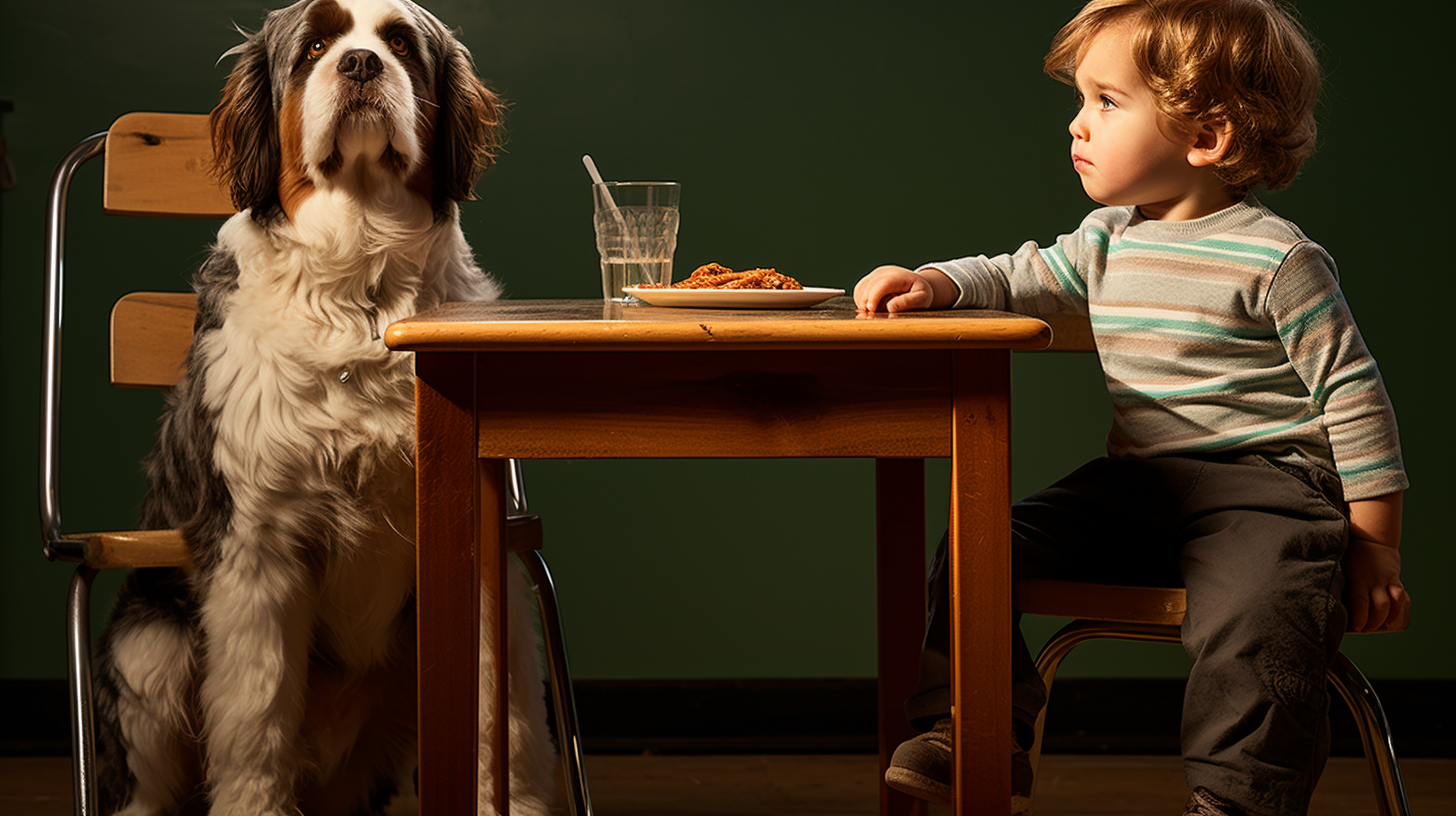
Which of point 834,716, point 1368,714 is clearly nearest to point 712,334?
point 1368,714

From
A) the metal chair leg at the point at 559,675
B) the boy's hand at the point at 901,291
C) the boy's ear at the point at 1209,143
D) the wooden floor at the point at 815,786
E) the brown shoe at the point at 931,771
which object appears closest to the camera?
the brown shoe at the point at 931,771

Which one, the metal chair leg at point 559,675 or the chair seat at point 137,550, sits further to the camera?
the metal chair leg at point 559,675

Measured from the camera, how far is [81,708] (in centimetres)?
141

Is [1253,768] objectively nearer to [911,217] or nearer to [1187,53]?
[1187,53]

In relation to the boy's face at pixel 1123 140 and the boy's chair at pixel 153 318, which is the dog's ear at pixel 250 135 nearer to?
the boy's chair at pixel 153 318

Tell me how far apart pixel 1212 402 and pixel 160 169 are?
140 centimetres

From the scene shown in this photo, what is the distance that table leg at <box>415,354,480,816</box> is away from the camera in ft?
3.25

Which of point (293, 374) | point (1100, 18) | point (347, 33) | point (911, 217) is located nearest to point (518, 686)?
point (293, 374)

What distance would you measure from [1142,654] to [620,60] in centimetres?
151

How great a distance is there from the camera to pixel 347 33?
143cm

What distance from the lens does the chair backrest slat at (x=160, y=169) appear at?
173cm

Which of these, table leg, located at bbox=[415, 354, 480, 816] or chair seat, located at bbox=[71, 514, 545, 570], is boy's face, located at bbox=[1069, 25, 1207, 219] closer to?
table leg, located at bbox=[415, 354, 480, 816]

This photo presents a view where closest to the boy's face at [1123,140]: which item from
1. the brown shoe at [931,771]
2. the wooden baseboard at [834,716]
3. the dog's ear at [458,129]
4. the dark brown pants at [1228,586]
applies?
the dark brown pants at [1228,586]

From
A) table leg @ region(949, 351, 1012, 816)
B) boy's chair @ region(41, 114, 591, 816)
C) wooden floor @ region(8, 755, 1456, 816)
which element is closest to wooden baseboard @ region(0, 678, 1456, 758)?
wooden floor @ region(8, 755, 1456, 816)
